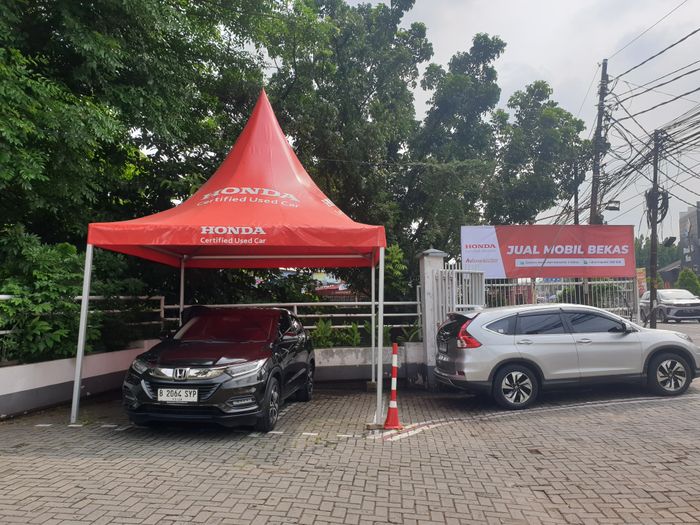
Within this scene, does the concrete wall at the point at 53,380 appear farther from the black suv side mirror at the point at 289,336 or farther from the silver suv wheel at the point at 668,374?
the silver suv wheel at the point at 668,374

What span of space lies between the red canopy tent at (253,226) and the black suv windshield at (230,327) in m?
1.04

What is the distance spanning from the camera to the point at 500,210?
2172 centimetres

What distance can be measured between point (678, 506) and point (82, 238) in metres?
9.70

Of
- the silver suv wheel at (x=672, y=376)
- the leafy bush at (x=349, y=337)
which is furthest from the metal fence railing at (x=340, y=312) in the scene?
the silver suv wheel at (x=672, y=376)

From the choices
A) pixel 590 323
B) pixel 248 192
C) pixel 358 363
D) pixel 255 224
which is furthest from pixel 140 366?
pixel 590 323

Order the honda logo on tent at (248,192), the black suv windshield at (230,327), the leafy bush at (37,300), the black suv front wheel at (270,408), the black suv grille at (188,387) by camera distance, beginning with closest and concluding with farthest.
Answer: the black suv grille at (188,387) < the black suv front wheel at (270,408) < the leafy bush at (37,300) < the black suv windshield at (230,327) < the honda logo on tent at (248,192)

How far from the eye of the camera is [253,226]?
676 cm

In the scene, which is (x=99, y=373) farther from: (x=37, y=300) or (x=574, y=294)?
(x=574, y=294)

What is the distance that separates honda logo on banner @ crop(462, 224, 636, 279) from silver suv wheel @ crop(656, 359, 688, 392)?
210 inches

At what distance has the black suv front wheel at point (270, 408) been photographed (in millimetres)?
6000

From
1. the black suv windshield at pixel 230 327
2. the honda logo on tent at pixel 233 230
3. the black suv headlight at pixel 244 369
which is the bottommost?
the black suv headlight at pixel 244 369

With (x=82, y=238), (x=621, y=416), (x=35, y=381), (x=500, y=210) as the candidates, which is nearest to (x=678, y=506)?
(x=621, y=416)

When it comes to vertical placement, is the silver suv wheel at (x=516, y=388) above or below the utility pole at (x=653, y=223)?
below

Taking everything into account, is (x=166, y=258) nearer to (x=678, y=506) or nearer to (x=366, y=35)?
(x=678, y=506)
